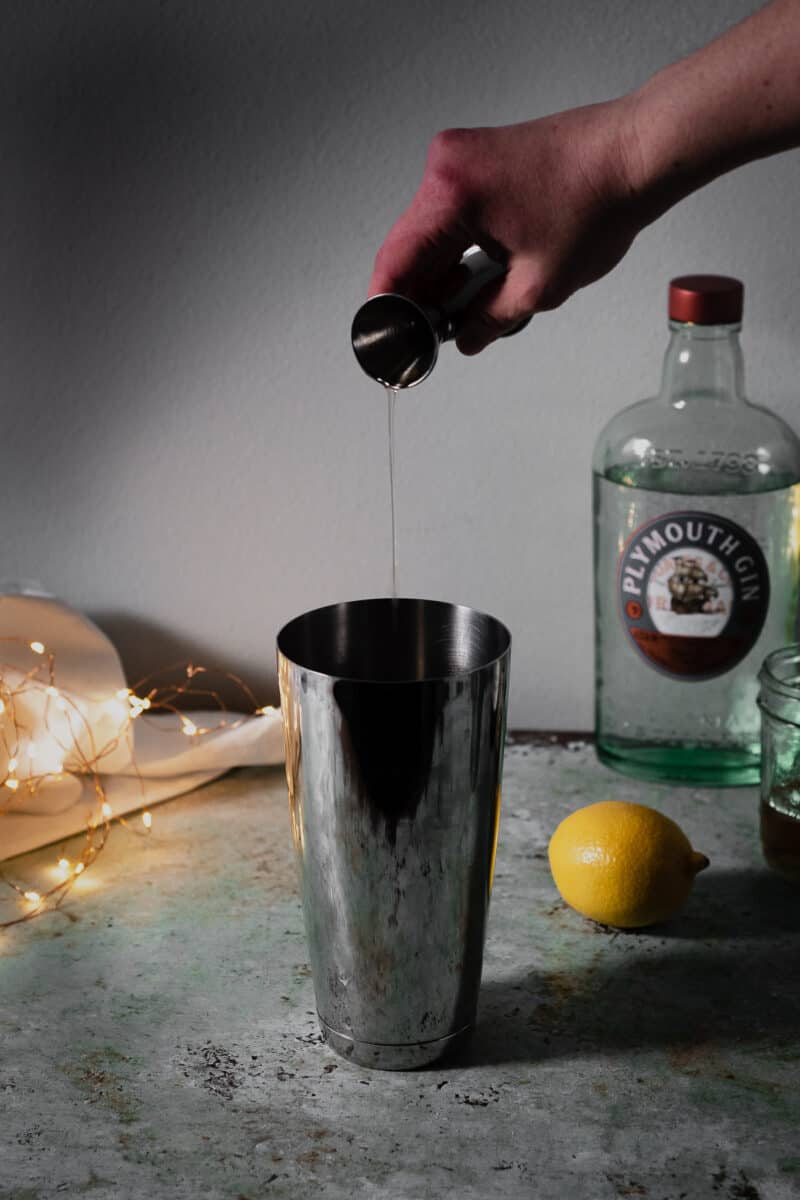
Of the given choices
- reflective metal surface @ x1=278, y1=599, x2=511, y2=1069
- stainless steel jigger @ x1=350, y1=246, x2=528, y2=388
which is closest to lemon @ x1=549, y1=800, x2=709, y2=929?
reflective metal surface @ x1=278, y1=599, x2=511, y2=1069

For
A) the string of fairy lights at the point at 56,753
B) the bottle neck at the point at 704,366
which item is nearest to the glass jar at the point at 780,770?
the bottle neck at the point at 704,366

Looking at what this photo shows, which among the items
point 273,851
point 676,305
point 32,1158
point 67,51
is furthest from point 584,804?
point 67,51

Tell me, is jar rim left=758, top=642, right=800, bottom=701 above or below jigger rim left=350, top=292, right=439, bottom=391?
below

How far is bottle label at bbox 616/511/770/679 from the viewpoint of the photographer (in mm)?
1039

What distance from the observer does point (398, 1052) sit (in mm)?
779

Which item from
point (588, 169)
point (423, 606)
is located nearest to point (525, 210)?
point (588, 169)

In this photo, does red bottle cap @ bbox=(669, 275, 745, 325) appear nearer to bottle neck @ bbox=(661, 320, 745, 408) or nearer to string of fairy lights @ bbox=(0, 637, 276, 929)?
bottle neck @ bbox=(661, 320, 745, 408)

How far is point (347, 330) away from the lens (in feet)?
3.72

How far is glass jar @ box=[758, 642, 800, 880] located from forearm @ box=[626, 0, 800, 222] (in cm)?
36

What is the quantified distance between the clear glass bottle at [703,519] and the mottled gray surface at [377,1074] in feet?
0.50

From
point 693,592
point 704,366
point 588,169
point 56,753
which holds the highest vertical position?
point 588,169

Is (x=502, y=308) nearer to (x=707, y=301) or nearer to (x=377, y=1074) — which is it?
(x=707, y=301)

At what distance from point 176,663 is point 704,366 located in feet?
1.79

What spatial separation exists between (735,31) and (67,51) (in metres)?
0.58
